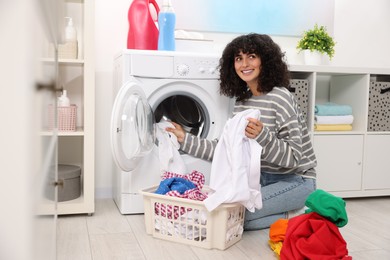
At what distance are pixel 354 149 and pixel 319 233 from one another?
4.21 ft

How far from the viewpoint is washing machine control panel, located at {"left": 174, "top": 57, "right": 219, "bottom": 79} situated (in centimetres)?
218

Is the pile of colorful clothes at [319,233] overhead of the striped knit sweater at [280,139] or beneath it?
beneath

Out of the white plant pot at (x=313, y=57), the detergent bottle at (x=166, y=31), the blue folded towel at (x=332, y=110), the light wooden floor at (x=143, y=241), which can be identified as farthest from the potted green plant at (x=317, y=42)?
the light wooden floor at (x=143, y=241)

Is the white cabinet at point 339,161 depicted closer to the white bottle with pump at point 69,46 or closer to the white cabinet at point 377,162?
the white cabinet at point 377,162

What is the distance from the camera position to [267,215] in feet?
6.70

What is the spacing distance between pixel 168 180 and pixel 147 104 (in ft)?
1.31

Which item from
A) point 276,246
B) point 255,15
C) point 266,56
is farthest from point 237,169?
point 255,15

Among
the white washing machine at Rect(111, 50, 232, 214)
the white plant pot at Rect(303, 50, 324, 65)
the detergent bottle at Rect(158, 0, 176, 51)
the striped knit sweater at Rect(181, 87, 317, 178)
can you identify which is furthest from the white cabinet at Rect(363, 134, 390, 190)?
the detergent bottle at Rect(158, 0, 176, 51)

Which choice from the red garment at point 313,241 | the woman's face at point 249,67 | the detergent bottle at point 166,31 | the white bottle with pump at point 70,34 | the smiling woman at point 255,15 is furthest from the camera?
the smiling woman at point 255,15

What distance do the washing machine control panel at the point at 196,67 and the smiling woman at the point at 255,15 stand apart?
1.84ft

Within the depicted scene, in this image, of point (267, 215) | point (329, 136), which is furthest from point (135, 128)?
point (329, 136)

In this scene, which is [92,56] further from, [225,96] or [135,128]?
[225,96]

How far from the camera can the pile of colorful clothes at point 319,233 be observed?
58.1 inches

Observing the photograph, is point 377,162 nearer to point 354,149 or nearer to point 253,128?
point 354,149
